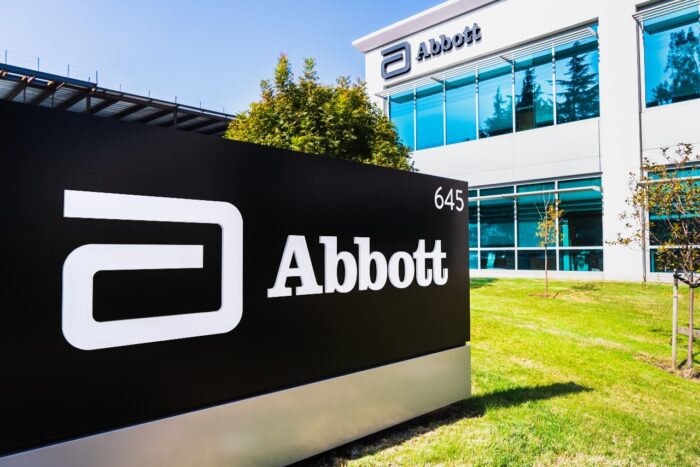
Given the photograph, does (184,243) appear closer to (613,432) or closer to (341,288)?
(341,288)

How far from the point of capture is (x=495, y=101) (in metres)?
20.8

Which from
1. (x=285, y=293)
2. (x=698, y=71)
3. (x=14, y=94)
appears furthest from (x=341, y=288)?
(x=14, y=94)

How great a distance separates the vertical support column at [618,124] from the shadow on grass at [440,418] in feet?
43.1

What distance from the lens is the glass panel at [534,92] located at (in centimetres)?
1934

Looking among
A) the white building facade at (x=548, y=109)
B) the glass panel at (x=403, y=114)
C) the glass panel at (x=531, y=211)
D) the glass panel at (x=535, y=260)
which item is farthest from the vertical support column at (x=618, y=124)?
the glass panel at (x=403, y=114)

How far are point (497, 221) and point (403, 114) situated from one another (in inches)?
296

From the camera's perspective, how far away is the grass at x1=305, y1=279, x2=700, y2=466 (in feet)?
12.7

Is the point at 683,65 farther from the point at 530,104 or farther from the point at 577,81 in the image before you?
the point at 530,104

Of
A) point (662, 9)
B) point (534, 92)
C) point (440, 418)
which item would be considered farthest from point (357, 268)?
point (534, 92)

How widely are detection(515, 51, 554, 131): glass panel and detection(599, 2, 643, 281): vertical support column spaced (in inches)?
80.9

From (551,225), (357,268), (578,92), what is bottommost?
(357,268)

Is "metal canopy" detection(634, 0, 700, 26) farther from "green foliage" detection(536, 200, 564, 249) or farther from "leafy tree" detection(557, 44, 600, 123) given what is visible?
"green foliage" detection(536, 200, 564, 249)

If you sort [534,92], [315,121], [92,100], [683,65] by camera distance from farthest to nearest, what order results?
[92,100]
[534,92]
[683,65]
[315,121]

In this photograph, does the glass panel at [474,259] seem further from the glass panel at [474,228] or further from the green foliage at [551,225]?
the green foliage at [551,225]
